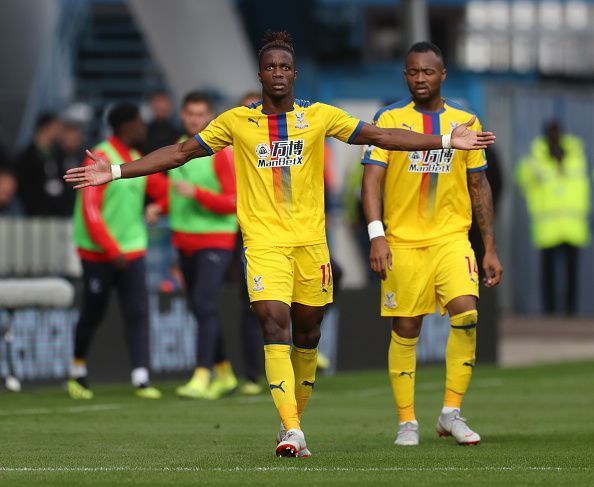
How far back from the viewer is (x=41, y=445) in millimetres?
10188

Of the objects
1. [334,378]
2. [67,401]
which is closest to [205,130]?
[67,401]

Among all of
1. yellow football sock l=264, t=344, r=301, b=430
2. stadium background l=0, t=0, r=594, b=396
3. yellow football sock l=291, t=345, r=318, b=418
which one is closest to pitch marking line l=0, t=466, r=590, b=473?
yellow football sock l=264, t=344, r=301, b=430

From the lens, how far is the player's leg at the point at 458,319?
33.4 feet

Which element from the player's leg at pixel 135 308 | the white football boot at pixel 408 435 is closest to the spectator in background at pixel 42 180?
the player's leg at pixel 135 308

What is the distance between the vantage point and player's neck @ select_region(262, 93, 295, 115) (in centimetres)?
947

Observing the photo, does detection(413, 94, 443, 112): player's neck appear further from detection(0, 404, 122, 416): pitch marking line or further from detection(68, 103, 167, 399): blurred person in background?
detection(68, 103, 167, 399): blurred person in background

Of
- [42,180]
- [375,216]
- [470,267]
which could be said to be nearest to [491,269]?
[470,267]

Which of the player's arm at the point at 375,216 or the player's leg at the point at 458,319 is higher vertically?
the player's arm at the point at 375,216

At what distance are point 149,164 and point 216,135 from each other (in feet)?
1.27

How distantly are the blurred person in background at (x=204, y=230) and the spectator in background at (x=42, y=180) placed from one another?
4.72 m

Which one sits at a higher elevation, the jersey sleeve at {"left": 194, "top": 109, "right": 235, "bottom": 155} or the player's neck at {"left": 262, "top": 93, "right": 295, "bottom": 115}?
the player's neck at {"left": 262, "top": 93, "right": 295, "bottom": 115}

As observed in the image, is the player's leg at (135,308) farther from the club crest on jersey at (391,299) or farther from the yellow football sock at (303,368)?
the yellow football sock at (303,368)

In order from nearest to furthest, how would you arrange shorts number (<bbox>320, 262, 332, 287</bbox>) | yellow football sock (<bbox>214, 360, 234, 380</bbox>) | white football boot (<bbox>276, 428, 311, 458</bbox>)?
white football boot (<bbox>276, 428, 311, 458</bbox>), shorts number (<bbox>320, 262, 332, 287</bbox>), yellow football sock (<bbox>214, 360, 234, 380</bbox>)

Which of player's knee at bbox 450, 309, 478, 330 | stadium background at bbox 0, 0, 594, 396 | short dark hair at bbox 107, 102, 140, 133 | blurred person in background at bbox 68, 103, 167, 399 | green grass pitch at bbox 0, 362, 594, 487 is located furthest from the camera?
stadium background at bbox 0, 0, 594, 396
